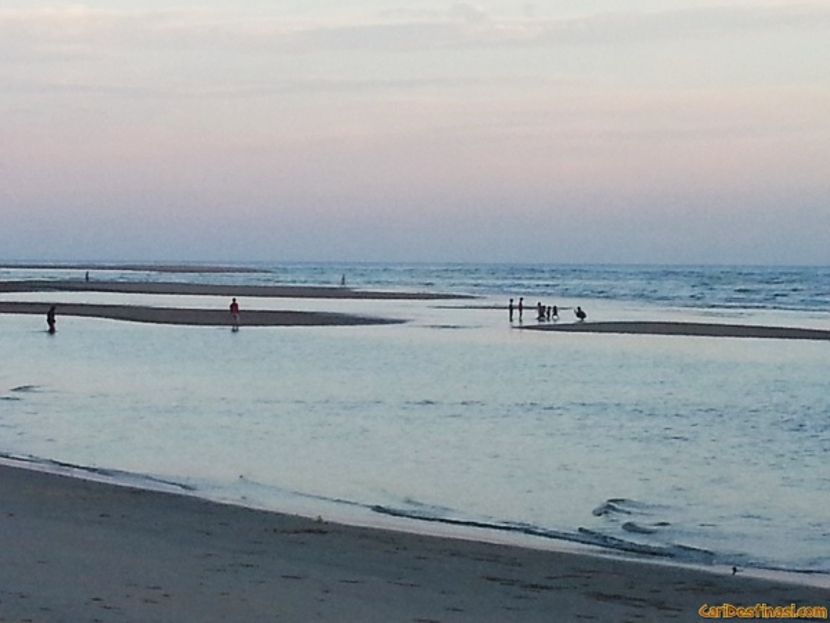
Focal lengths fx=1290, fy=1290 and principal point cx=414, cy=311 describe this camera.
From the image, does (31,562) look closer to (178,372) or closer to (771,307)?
(178,372)

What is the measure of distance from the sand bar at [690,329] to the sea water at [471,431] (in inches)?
167

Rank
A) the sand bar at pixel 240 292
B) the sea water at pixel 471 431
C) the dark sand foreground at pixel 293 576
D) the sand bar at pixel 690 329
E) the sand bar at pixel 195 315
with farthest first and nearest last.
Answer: the sand bar at pixel 240 292
the sand bar at pixel 195 315
the sand bar at pixel 690 329
the sea water at pixel 471 431
the dark sand foreground at pixel 293 576

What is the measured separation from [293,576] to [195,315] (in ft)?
151

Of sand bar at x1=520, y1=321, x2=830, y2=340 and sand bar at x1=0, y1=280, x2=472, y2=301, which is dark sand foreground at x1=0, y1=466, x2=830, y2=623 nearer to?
sand bar at x1=520, y1=321, x2=830, y2=340

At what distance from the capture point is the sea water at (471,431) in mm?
13383

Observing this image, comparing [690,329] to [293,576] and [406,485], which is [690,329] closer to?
[406,485]

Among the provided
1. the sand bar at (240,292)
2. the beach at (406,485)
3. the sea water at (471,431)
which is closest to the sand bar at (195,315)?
the sea water at (471,431)

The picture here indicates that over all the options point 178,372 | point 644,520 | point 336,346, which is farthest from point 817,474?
point 336,346

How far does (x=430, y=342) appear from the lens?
129 ft

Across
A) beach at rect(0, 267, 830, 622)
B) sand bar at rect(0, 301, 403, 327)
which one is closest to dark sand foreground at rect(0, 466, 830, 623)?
beach at rect(0, 267, 830, 622)

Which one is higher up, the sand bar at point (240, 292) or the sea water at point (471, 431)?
the sand bar at point (240, 292)

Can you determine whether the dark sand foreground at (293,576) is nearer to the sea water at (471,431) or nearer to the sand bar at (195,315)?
the sea water at (471,431)

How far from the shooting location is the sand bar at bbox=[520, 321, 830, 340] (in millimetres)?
44188

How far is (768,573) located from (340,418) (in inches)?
431
